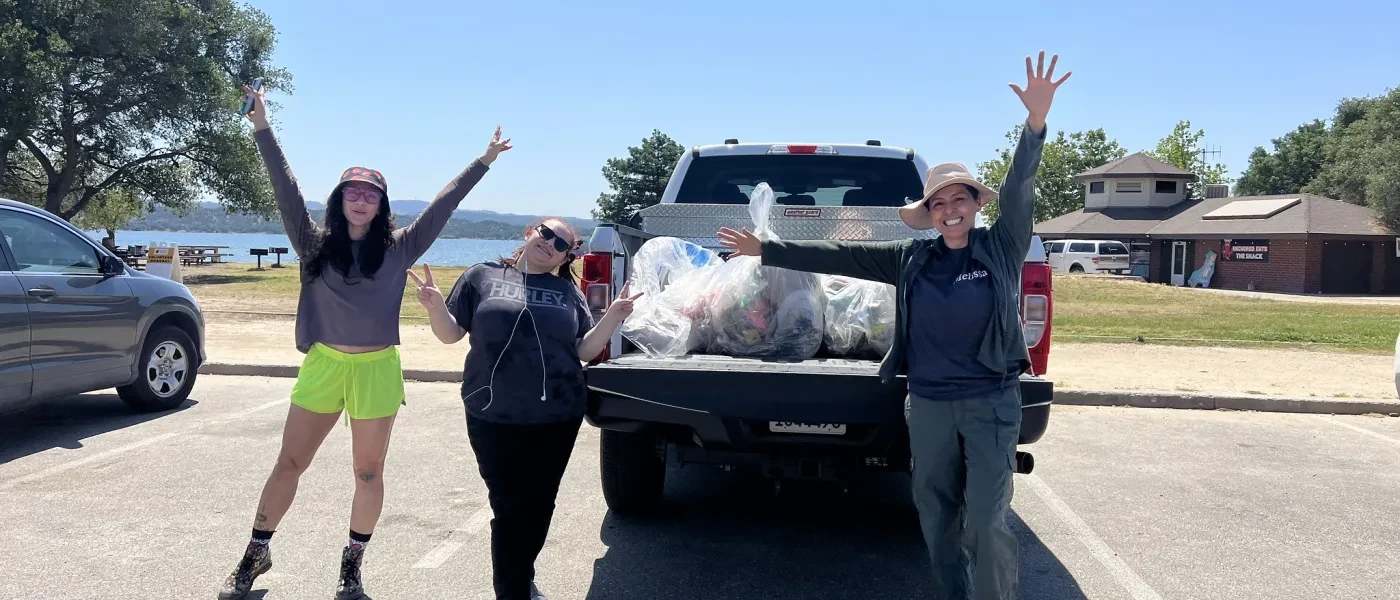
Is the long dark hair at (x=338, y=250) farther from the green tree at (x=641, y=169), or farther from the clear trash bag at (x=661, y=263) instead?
Answer: the green tree at (x=641, y=169)

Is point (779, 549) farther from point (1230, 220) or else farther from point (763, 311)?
point (1230, 220)

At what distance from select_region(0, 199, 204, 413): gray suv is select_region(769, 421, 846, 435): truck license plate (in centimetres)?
495

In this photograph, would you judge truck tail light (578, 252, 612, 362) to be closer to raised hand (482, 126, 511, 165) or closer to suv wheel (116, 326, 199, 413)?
raised hand (482, 126, 511, 165)

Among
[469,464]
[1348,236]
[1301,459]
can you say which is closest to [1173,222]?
[1348,236]

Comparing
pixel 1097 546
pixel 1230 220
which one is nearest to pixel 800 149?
pixel 1097 546

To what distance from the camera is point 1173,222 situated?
3912 cm

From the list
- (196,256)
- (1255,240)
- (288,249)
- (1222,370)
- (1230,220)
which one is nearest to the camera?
(1222,370)

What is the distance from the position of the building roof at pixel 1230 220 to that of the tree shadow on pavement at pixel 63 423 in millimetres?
30583

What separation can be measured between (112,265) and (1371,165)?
142ft

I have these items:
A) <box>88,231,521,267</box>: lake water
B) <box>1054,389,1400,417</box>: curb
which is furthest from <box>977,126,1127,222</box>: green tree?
<box>1054,389,1400,417</box>: curb

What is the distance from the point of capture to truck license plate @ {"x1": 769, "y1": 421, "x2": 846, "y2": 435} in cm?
371

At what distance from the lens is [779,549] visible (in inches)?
178

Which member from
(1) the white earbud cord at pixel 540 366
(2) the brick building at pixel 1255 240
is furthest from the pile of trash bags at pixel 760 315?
(2) the brick building at pixel 1255 240

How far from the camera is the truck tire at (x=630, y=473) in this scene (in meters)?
4.56
